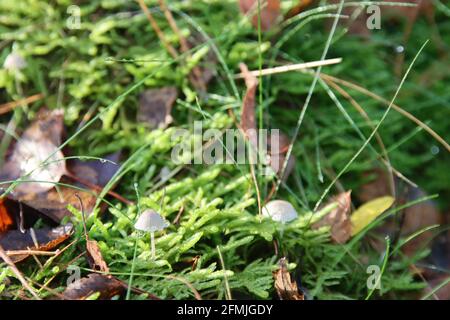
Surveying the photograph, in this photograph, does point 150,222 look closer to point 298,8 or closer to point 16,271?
point 16,271

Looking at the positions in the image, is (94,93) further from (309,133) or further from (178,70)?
(309,133)

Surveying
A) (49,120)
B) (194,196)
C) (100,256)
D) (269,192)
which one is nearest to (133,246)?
(100,256)

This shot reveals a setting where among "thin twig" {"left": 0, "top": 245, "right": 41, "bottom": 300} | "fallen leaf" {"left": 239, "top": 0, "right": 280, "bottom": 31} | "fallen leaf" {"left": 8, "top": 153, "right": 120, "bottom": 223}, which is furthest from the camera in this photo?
"fallen leaf" {"left": 239, "top": 0, "right": 280, "bottom": 31}

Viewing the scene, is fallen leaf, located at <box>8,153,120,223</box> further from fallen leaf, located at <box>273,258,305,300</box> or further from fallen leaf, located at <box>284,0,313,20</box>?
fallen leaf, located at <box>284,0,313,20</box>

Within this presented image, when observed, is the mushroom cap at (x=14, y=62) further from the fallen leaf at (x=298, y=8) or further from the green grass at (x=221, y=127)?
the fallen leaf at (x=298, y=8)

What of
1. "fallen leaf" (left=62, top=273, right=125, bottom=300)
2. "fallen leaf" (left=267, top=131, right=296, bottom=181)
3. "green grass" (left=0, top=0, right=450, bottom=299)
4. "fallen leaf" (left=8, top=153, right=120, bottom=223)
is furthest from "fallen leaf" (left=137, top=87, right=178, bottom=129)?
"fallen leaf" (left=62, top=273, right=125, bottom=300)
